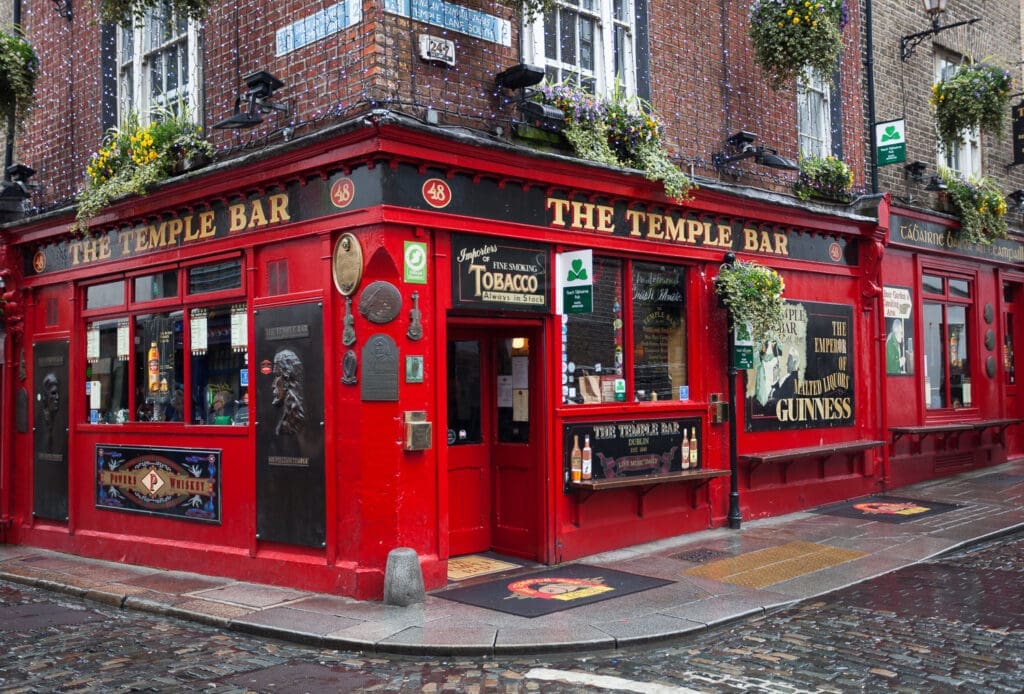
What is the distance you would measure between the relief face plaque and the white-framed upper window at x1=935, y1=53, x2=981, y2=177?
11230 mm

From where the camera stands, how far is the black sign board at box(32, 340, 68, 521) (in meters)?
12.0

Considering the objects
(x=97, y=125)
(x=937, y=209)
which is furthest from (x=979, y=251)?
(x=97, y=125)

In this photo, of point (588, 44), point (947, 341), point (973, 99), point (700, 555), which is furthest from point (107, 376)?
point (973, 99)

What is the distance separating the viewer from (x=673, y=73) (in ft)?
37.9

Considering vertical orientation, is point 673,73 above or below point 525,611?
above

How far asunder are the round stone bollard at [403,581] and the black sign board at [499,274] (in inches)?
92.3

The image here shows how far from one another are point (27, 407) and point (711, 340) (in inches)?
347

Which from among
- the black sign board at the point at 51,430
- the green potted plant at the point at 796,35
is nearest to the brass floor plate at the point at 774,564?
the green potted plant at the point at 796,35

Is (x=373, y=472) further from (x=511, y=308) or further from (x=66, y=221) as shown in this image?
(x=66, y=221)

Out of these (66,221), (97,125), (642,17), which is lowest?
(66,221)

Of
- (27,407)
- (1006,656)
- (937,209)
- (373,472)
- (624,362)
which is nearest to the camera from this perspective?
(1006,656)

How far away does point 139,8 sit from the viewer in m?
9.88

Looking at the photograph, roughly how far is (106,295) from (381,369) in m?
4.93

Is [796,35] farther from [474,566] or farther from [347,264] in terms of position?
[474,566]
